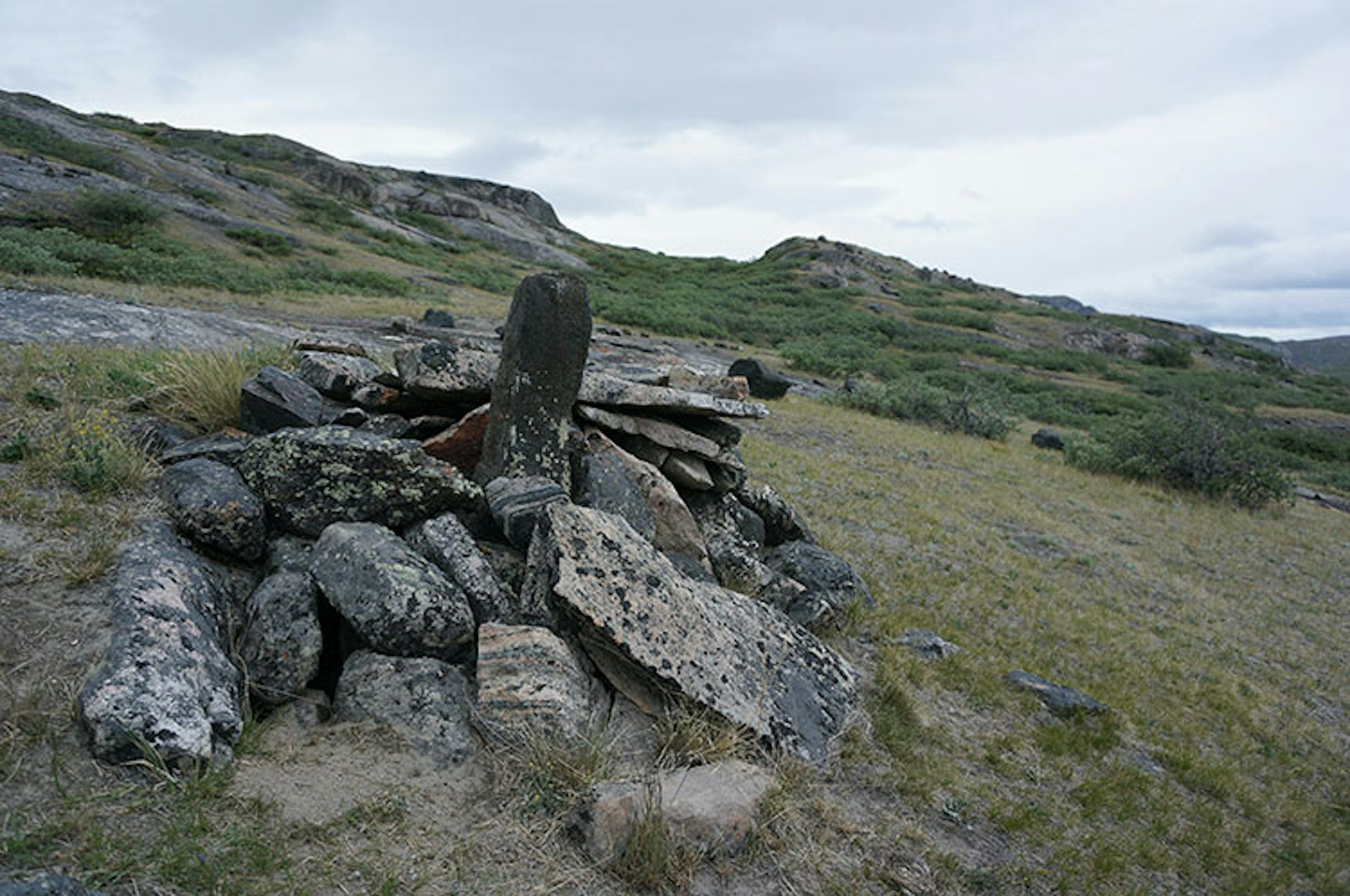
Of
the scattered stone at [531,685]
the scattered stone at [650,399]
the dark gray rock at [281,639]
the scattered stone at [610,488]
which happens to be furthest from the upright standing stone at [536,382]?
the dark gray rock at [281,639]

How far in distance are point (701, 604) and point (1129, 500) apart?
1541 cm

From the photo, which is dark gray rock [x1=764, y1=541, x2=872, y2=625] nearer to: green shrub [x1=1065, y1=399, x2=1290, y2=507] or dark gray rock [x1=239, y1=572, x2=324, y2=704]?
dark gray rock [x1=239, y1=572, x2=324, y2=704]

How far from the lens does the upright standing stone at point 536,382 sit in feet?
20.3

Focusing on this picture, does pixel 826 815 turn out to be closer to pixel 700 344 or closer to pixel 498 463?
pixel 498 463

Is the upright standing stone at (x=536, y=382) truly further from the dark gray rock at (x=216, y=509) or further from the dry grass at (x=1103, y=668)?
the dry grass at (x=1103, y=668)

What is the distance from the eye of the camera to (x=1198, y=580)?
1198 centimetres

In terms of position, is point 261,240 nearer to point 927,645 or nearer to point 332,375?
point 332,375

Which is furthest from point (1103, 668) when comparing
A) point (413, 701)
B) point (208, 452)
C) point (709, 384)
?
point (208, 452)

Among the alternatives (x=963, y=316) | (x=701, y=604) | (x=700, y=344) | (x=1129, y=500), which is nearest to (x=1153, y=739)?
(x=701, y=604)

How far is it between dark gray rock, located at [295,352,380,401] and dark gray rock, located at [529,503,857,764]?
297cm

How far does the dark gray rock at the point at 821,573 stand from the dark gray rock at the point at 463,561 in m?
3.40

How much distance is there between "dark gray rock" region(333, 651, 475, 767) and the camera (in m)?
3.93

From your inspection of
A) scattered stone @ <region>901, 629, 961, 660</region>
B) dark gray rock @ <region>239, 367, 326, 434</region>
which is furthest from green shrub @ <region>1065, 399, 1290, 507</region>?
dark gray rock @ <region>239, 367, 326, 434</region>

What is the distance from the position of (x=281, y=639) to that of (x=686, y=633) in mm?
2349
